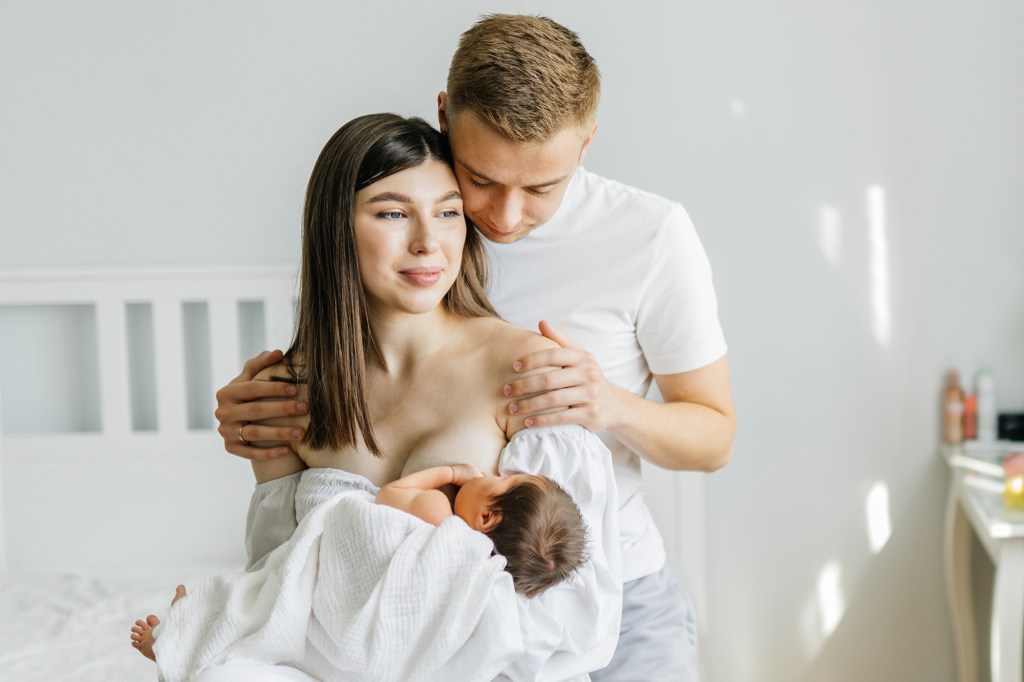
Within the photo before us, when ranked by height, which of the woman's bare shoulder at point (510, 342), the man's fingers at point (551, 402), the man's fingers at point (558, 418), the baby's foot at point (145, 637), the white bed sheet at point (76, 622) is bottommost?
the white bed sheet at point (76, 622)

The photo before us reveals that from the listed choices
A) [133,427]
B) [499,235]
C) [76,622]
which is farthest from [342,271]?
[133,427]

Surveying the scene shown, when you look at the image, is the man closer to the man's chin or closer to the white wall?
the man's chin

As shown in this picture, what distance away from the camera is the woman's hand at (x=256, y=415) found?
1.47 meters

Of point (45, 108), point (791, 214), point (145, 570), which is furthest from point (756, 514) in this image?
point (45, 108)

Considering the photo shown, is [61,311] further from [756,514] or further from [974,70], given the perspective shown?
[974,70]

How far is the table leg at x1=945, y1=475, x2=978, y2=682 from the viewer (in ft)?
7.04

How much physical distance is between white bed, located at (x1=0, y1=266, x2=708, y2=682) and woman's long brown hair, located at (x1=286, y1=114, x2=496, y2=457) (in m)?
0.80

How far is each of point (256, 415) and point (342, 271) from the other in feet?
0.92

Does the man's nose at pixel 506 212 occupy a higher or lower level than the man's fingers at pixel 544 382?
higher

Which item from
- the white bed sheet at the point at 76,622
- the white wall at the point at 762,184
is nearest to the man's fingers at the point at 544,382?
the white bed sheet at the point at 76,622

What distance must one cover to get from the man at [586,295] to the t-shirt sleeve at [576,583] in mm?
44

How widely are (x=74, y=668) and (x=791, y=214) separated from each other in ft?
5.55

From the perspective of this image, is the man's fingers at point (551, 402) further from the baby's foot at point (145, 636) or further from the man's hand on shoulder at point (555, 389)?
the baby's foot at point (145, 636)

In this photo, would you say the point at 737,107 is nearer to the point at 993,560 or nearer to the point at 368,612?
the point at 993,560
